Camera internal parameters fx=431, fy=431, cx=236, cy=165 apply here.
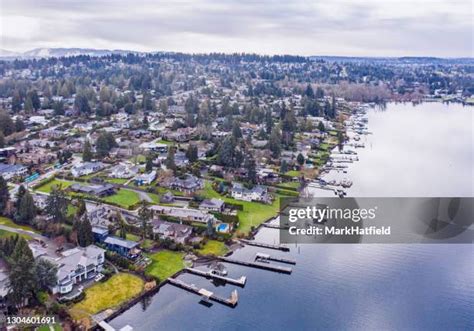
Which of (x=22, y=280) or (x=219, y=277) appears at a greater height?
(x=22, y=280)

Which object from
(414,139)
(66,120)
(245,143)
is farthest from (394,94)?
(66,120)

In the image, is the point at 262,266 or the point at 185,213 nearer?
the point at 262,266

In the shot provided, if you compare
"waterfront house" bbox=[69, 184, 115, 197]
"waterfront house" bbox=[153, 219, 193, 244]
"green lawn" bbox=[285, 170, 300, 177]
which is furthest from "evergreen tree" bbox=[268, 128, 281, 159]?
"waterfront house" bbox=[153, 219, 193, 244]

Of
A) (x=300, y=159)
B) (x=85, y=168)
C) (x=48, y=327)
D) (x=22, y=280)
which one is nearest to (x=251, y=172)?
(x=300, y=159)

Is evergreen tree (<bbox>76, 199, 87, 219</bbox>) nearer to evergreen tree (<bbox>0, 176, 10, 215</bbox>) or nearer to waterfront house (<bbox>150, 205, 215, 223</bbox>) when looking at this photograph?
waterfront house (<bbox>150, 205, 215, 223</bbox>)

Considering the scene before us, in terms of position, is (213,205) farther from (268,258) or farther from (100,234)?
(100,234)

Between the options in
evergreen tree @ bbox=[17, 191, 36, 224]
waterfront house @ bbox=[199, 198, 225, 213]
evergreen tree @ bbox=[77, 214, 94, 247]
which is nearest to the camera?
evergreen tree @ bbox=[77, 214, 94, 247]

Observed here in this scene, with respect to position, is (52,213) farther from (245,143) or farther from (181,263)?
(245,143)

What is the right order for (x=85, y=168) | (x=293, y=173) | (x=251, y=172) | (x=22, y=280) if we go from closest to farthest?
(x=22, y=280), (x=251, y=172), (x=85, y=168), (x=293, y=173)
